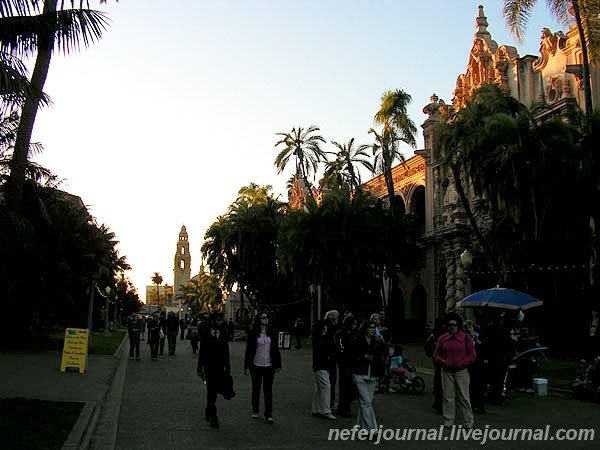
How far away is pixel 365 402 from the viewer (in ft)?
31.1

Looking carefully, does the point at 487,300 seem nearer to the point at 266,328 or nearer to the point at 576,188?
the point at 576,188

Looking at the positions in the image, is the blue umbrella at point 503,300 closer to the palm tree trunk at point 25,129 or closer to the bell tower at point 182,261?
the palm tree trunk at point 25,129

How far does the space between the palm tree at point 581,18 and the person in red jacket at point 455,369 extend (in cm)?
1481

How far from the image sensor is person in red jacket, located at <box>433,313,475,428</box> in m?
10.2

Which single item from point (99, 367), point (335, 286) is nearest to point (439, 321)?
point (99, 367)

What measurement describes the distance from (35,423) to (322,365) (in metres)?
4.38

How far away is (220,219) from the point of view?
51.1 m

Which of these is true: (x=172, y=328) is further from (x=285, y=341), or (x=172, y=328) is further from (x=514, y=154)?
(x=514, y=154)

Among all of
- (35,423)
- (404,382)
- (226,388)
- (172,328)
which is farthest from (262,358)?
(172,328)

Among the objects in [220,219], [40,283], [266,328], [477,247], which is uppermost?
[220,219]

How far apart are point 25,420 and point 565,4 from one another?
67.2 feet

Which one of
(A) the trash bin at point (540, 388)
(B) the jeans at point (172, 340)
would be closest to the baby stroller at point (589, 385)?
(A) the trash bin at point (540, 388)

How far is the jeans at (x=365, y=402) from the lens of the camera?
366 inches

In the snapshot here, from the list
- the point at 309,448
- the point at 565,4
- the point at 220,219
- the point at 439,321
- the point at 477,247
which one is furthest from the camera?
the point at 220,219
